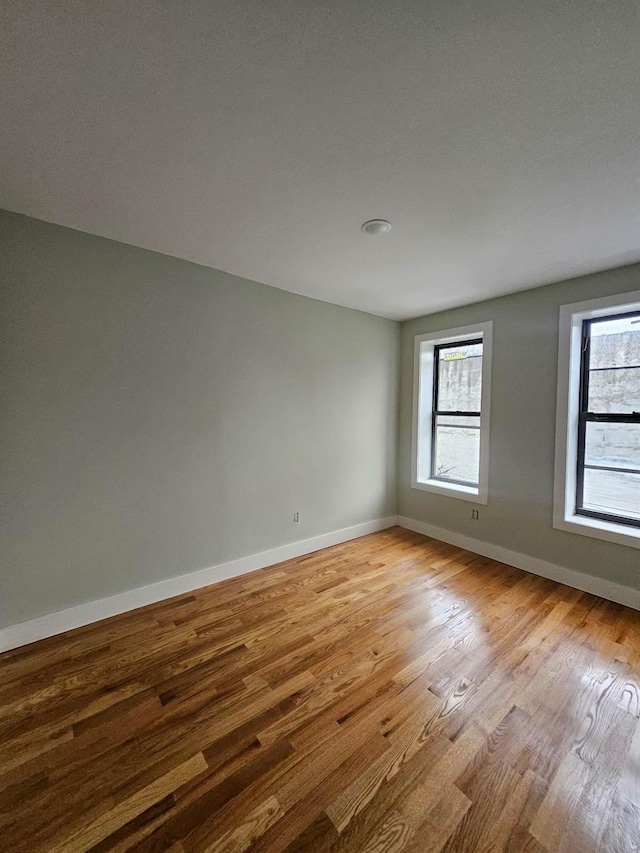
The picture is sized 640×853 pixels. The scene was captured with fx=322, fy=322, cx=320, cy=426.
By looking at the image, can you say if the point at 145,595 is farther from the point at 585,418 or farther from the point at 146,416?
the point at 585,418

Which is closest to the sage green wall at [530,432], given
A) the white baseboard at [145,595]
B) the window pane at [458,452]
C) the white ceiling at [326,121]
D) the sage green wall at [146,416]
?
the window pane at [458,452]

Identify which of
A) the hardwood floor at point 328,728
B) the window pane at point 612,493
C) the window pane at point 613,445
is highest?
the window pane at point 613,445

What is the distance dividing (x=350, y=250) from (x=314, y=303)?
947 mm

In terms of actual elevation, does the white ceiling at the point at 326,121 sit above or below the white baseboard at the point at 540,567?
above

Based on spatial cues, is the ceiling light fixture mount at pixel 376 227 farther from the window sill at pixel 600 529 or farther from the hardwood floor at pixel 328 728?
the window sill at pixel 600 529

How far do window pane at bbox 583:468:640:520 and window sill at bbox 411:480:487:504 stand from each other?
2.62ft

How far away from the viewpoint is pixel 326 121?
1.23 m

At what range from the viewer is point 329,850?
3.25 ft

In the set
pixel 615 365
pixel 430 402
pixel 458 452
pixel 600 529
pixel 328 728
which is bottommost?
pixel 328 728

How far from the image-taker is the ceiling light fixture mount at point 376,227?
1.85m

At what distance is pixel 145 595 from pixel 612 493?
3596 millimetres

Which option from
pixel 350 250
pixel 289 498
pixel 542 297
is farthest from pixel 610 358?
pixel 289 498

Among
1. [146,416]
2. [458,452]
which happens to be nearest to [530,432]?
[458,452]

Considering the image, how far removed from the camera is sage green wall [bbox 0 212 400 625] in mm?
1867
